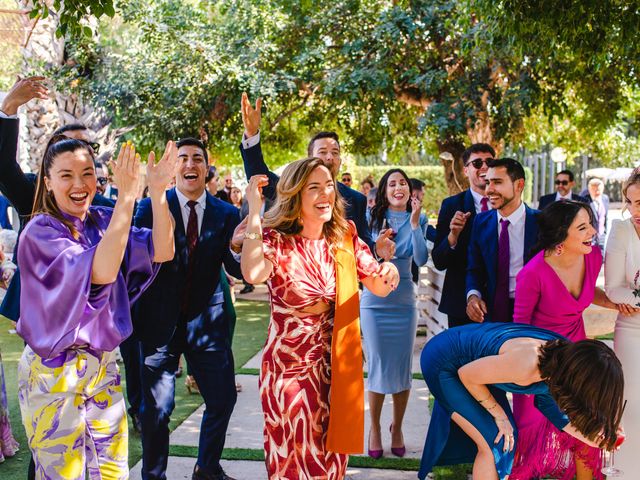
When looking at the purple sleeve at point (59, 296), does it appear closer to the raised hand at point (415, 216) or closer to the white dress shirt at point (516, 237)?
the white dress shirt at point (516, 237)

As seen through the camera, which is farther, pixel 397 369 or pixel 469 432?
pixel 397 369

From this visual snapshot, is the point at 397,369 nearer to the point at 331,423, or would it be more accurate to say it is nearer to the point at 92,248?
the point at 331,423

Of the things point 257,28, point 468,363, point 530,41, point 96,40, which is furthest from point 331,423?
point 96,40

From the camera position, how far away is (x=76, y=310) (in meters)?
3.02

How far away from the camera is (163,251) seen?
3414 millimetres

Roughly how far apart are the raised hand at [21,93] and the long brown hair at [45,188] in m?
0.84

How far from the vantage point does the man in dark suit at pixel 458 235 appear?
529 centimetres

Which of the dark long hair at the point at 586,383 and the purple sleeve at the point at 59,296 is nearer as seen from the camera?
the purple sleeve at the point at 59,296

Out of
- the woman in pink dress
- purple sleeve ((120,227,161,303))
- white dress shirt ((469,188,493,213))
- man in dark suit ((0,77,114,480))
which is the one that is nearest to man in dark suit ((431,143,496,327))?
white dress shirt ((469,188,493,213))

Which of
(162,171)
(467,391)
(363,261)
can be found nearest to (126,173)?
(162,171)

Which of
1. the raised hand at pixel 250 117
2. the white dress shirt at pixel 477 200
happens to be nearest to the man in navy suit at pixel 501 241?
the white dress shirt at pixel 477 200

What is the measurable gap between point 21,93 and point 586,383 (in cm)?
334

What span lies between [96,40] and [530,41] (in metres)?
7.82

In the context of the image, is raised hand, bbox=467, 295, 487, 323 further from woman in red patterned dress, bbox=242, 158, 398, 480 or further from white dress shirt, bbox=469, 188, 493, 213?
woman in red patterned dress, bbox=242, 158, 398, 480
